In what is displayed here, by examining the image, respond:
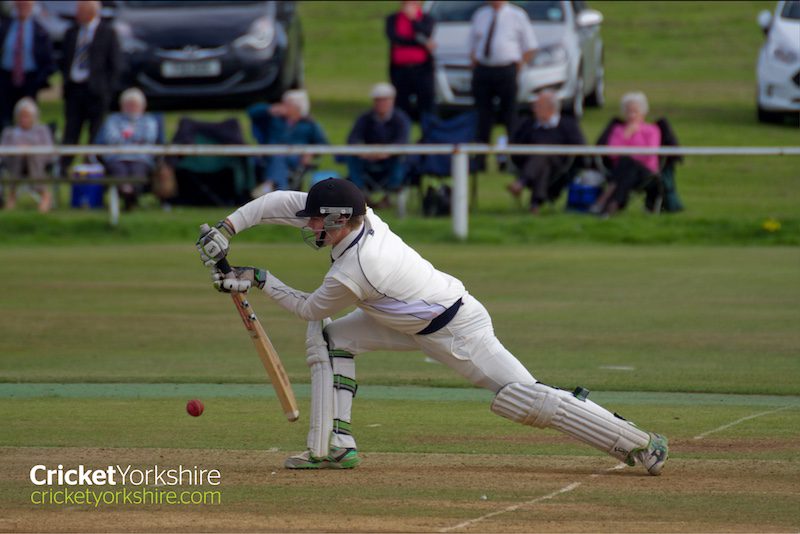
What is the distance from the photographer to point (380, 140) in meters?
18.4

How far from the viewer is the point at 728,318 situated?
42.1ft

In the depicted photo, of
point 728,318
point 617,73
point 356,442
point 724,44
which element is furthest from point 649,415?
point 724,44

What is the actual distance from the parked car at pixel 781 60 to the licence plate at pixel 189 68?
712 centimetres

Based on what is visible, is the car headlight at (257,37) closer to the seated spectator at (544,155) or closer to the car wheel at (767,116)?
the seated spectator at (544,155)

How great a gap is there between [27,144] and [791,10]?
10.1 m

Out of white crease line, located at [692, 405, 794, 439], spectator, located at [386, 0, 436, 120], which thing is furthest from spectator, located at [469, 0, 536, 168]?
white crease line, located at [692, 405, 794, 439]

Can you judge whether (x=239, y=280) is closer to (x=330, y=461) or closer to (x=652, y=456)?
(x=330, y=461)

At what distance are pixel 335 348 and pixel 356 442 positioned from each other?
0.89 meters

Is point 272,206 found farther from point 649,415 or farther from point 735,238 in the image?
point 735,238

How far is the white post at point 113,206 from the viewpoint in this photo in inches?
688

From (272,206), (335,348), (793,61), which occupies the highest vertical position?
(272,206)

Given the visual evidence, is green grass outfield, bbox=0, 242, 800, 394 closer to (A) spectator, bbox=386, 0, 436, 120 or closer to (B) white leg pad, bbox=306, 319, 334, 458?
(B) white leg pad, bbox=306, 319, 334, 458

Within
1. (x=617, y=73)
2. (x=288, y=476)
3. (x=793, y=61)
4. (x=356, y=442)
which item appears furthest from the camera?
(x=617, y=73)

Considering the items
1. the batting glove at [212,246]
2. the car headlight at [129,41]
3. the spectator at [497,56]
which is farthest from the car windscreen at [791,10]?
the batting glove at [212,246]
